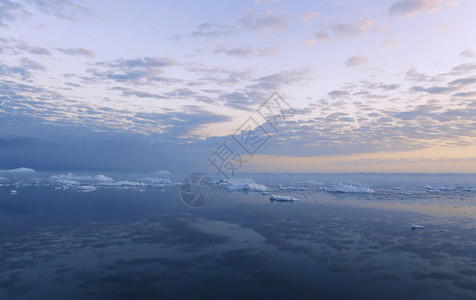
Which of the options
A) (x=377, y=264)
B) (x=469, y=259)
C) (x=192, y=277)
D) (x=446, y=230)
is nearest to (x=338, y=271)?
(x=377, y=264)

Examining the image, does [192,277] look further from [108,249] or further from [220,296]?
[108,249]

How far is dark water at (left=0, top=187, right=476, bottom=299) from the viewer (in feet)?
37.9

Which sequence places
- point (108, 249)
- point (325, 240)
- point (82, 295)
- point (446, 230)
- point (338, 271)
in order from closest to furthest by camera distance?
point (82, 295) < point (338, 271) < point (108, 249) < point (325, 240) < point (446, 230)

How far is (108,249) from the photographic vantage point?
16.7m

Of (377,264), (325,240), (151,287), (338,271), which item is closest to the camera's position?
(151,287)

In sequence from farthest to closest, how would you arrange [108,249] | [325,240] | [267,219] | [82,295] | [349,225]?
[267,219] < [349,225] < [325,240] < [108,249] < [82,295]

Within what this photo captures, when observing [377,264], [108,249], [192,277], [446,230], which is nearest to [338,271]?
[377,264]

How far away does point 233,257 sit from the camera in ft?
51.6

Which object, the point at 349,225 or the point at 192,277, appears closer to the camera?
the point at 192,277

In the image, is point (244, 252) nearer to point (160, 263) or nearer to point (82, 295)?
point (160, 263)

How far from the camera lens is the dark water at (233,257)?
37.9ft

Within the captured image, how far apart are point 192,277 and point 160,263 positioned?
8.40 feet

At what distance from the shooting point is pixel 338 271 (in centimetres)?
1378

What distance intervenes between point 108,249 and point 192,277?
22.3 ft
